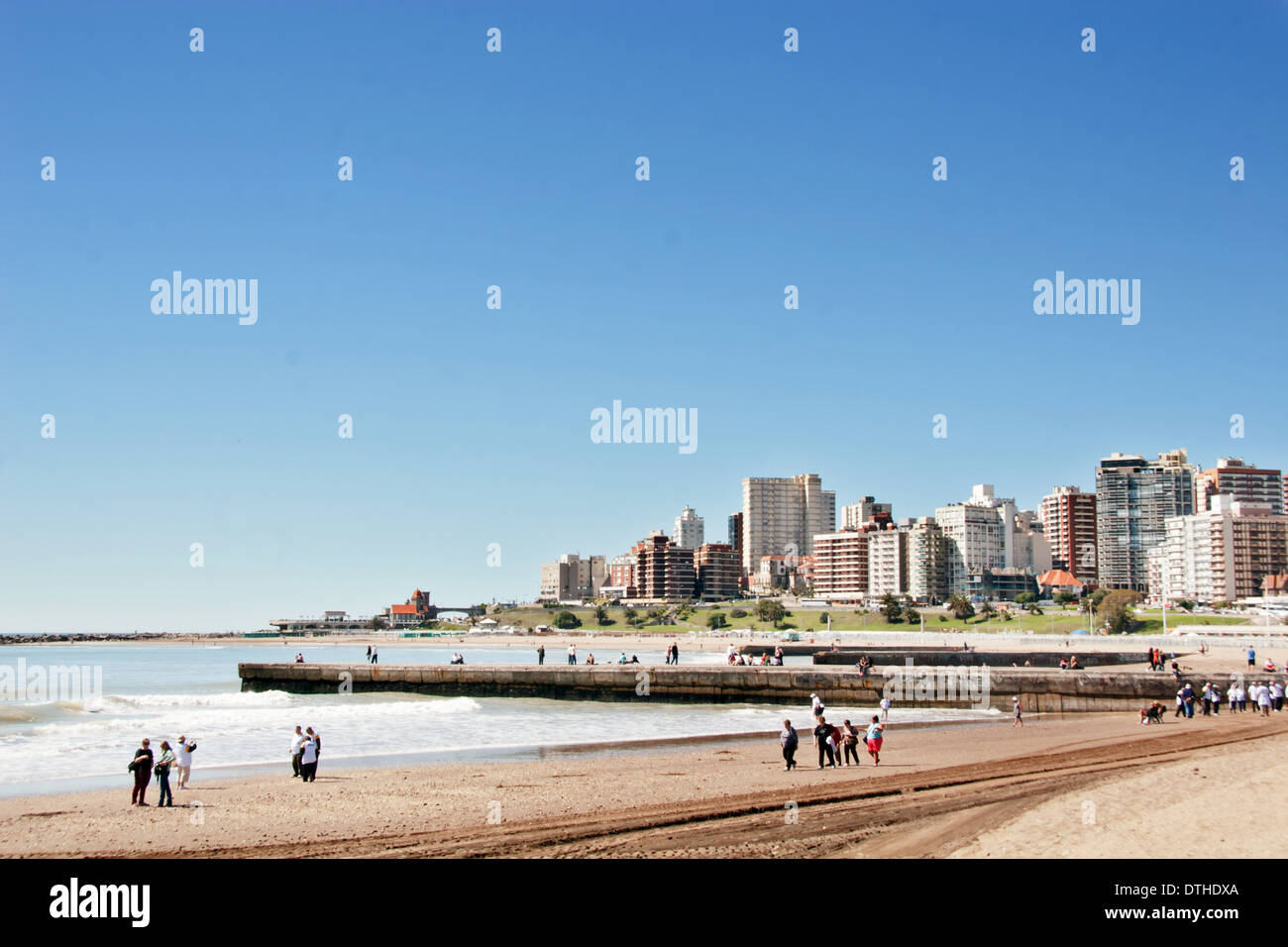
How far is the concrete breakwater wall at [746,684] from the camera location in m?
44.5

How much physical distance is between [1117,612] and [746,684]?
82.6 metres

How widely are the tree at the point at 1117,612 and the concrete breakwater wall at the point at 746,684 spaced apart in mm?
73252

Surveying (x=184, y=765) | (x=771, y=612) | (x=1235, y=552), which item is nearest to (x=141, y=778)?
(x=184, y=765)

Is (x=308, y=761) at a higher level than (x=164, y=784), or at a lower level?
lower

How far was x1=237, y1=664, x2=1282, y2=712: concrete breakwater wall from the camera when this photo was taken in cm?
4450

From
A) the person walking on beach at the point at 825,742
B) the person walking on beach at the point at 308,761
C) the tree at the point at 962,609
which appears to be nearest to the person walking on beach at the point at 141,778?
the person walking on beach at the point at 308,761

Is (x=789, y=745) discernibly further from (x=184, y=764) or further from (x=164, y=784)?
(x=184, y=764)

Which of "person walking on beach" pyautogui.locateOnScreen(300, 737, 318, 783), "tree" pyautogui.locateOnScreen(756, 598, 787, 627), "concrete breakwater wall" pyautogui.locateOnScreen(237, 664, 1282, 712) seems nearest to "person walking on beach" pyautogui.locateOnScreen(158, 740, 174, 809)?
"person walking on beach" pyautogui.locateOnScreen(300, 737, 318, 783)

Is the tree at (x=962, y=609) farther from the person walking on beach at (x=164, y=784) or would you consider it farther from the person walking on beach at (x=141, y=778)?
the person walking on beach at (x=141, y=778)

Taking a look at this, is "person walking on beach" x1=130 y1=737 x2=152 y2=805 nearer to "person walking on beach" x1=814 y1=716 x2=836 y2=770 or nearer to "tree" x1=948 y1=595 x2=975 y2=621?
"person walking on beach" x1=814 y1=716 x2=836 y2=770

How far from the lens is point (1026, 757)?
26.3 m

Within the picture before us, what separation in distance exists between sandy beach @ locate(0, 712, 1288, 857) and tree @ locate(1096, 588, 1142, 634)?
92836 millimetres

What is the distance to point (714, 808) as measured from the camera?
18797 mm
